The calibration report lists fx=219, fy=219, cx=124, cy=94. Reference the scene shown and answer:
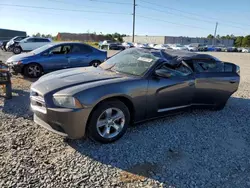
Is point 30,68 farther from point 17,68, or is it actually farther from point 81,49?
point 81,49

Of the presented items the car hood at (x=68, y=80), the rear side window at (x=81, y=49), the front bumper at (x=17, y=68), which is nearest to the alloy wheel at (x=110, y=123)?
the car hood at (x=68, y=80)

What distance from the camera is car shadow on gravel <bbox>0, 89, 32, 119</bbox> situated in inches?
180

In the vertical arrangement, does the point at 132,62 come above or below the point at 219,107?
above

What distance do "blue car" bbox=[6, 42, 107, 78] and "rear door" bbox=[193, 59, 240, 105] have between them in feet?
17.1

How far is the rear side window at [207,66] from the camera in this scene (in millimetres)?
4833

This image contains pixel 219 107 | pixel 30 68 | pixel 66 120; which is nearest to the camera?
pixel 66 120

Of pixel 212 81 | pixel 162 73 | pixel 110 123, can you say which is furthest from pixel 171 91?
pixel 110 123

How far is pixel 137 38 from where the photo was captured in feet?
274

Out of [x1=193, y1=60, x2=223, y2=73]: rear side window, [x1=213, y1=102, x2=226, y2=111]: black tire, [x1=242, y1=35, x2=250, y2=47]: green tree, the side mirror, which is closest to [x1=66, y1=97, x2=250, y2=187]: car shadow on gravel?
[x1=213, y1=102, x2=226, y2=111]: black tire

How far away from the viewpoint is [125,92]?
11.5 feet

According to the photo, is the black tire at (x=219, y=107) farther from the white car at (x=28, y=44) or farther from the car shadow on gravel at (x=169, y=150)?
the white car at (x=28, y=44)

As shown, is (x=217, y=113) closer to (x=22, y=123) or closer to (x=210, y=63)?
(x=210, y=63)

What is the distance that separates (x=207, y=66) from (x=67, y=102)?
3.40 meters

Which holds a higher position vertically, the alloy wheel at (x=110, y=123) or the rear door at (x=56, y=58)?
the rear door at (x=56, y=58)
